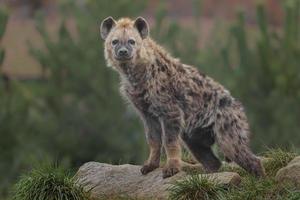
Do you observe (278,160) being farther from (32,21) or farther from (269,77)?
(32,21)

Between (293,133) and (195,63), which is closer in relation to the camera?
(293,133)

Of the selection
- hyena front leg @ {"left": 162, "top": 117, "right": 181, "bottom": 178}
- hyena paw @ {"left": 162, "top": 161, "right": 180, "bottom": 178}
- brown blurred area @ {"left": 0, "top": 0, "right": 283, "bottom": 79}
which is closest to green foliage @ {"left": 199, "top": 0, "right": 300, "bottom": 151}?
brown blurred area @ {"left": 0, "top": 0, "right": 283, "bottom": 79}

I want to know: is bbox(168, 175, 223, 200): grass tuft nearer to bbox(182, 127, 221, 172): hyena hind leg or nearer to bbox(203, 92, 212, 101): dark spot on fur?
bbox(182, 127, 221, 172): hyena hind leg

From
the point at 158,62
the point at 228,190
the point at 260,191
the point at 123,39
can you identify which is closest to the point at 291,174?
the point at 260,191

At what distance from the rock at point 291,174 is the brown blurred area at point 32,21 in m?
19.0

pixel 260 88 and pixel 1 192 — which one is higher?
pixel 260 88

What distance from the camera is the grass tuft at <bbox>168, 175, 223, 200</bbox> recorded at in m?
10.1

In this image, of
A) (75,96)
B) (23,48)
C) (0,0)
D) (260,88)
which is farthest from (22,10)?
(260,88)

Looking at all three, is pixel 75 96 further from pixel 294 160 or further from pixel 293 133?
pixel 294 160

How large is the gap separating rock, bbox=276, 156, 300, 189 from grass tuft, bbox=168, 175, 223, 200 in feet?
2.24

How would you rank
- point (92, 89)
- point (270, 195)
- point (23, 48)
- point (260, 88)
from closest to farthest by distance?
1. point (270, 195)
2. point (260, 88)
3. point (92, 89)
4. point (23, 48)

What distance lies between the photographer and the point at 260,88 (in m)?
24.5

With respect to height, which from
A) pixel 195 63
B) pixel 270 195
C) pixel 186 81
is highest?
pixel 195 63

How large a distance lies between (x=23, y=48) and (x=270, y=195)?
21025 millimetres
